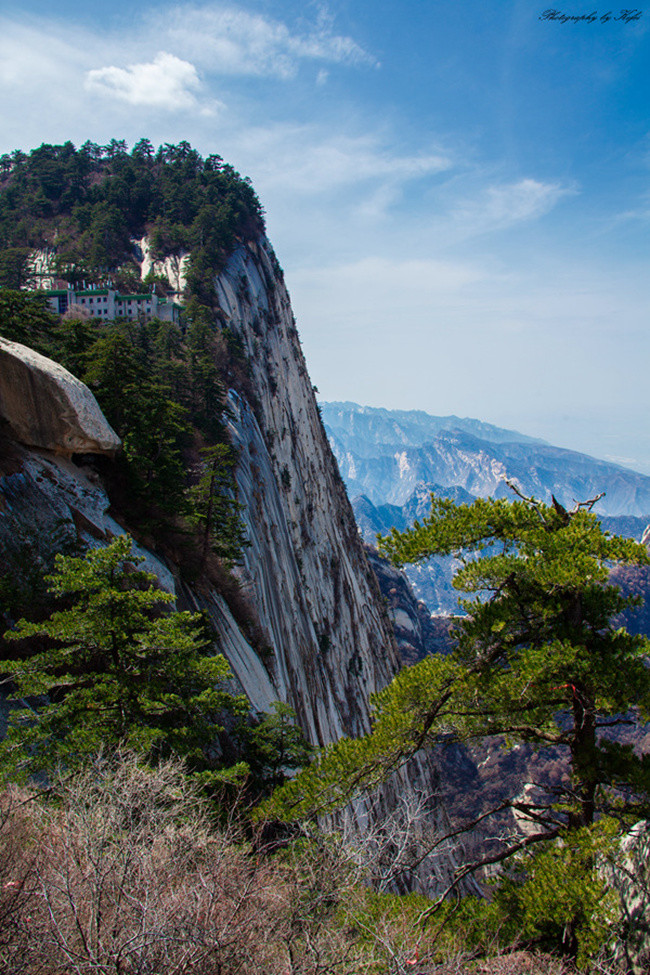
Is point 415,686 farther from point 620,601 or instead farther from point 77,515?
point 77,515

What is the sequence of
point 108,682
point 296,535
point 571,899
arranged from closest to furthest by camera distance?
point 571,899, point 108,682, point 296,535

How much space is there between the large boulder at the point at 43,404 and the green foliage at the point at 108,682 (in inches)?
330

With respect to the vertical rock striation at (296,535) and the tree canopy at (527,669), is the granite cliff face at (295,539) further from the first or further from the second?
the tree canopy at (527,669)

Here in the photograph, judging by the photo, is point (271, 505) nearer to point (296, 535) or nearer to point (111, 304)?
point (296, 535)

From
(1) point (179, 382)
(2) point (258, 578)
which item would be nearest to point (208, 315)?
(1) point (179, 382)

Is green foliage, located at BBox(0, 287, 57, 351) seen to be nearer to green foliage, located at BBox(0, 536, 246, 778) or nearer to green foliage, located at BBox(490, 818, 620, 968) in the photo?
green foliage, located at BBox(0, 536, 246, 778)

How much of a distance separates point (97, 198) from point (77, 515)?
2883 inches

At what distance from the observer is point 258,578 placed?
1161 inches

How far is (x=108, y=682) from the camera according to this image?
1032 cm

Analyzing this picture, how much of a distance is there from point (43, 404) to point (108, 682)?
1025 centimetres

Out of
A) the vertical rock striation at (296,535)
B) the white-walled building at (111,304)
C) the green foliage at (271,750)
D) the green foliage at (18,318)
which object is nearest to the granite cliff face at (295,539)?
the vertical rock striation at (296,535)

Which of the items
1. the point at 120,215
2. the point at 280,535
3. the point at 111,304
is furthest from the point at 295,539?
the point at 120,215

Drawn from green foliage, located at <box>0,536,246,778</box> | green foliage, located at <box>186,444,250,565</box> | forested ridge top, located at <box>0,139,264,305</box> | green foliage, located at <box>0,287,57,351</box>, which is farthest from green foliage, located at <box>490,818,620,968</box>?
forested ridge top, located at <box>0,139,264,305</box>

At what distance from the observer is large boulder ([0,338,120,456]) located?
16438 millimetres
